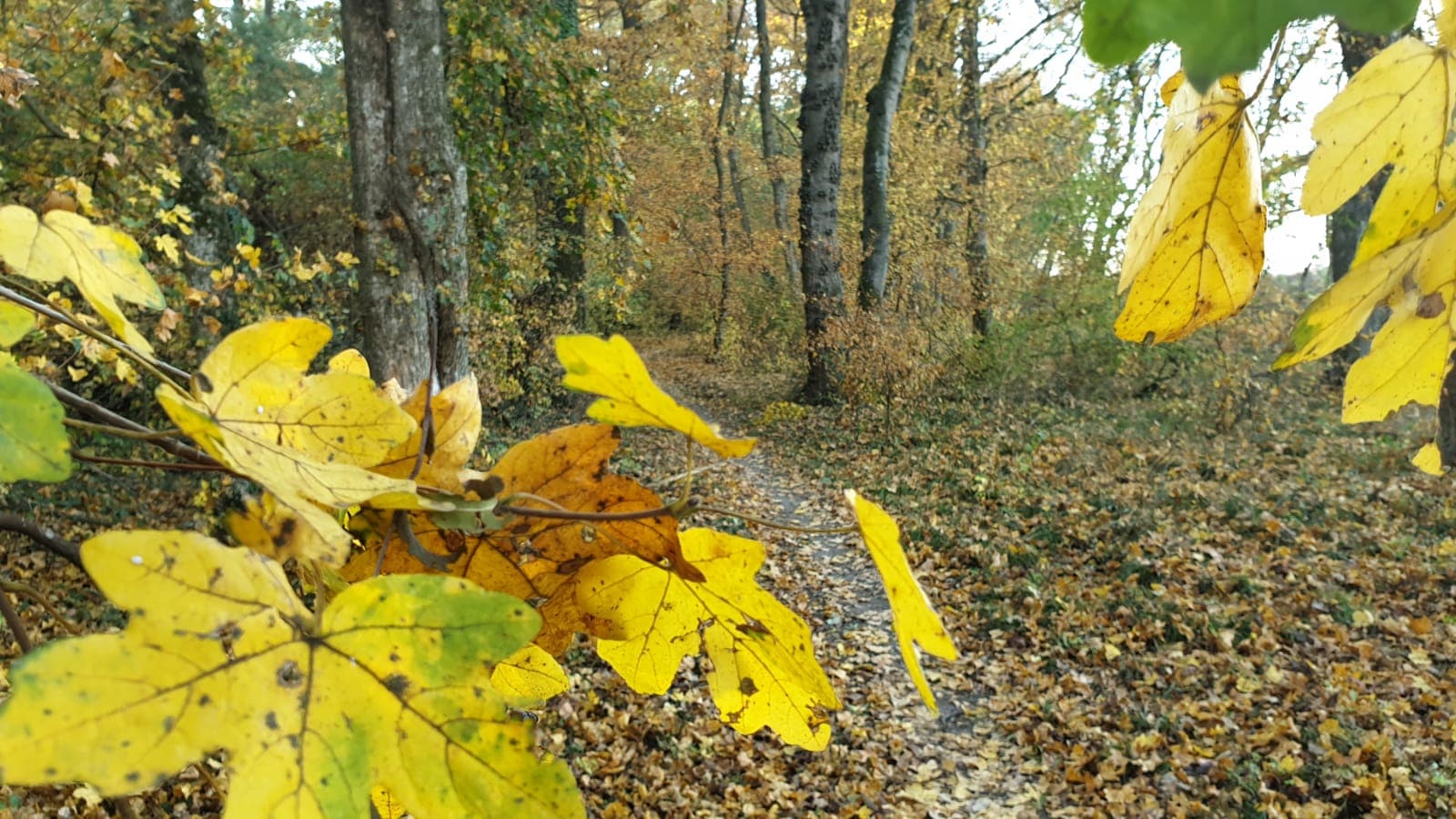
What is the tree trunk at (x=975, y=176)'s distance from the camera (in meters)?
12.3

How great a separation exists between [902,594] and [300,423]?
0.25 meters

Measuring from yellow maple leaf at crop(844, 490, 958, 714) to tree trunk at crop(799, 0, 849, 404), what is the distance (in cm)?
1045

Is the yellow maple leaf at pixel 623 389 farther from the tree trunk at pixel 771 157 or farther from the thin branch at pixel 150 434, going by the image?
the tree trunk at pixel 771 157

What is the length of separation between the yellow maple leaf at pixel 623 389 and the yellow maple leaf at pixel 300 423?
2.9 inches

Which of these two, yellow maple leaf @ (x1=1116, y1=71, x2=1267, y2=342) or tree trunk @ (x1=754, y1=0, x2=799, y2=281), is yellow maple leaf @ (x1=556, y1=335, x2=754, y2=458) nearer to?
yellow maple leaf @ (x1=1116, y1=71, x2=1267, y2=342)

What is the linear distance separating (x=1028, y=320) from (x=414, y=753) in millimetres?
12496

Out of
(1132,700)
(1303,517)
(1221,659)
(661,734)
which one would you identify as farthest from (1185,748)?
(1303,517)

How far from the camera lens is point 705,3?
18.0 meters

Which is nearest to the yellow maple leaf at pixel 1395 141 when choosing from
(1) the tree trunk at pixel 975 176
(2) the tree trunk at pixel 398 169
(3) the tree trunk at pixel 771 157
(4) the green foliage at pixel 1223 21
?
(4) the green foliage at pixel 1223 21

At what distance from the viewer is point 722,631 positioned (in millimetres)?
471

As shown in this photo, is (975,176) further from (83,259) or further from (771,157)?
(83,259)

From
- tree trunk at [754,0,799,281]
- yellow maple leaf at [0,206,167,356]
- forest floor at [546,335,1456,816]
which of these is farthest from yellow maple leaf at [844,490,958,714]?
tree trunk at [754,0,799,281]

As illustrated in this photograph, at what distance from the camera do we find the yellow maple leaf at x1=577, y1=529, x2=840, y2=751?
0.44 m

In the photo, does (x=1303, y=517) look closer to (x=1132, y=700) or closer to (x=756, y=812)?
(x=1132, y=700)
